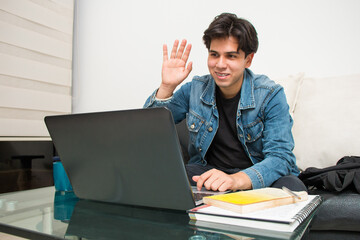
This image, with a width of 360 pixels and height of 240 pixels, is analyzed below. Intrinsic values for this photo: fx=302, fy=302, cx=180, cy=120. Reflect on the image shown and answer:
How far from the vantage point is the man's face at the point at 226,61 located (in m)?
1.18

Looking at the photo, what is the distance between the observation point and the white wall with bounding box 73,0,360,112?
5.41ft

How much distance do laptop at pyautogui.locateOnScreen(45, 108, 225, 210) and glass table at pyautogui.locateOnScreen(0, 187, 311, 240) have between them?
33 mm

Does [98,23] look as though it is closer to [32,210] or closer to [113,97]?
[113,97]

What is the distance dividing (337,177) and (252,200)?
26.8 inches

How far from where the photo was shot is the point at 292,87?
5.06 feet

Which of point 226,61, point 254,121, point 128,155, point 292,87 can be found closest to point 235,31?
point 226,61

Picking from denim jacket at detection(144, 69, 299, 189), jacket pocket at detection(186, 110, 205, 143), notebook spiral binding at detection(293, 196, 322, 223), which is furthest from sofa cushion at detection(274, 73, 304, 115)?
notebook spiral binding at detection(293, 196, 322, 223)

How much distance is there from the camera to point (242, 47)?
1.18m

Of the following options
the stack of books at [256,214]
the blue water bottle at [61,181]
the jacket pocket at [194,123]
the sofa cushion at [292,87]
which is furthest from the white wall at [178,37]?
the stack of books at [256,214]

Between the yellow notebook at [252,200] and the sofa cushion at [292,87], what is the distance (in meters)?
0.96

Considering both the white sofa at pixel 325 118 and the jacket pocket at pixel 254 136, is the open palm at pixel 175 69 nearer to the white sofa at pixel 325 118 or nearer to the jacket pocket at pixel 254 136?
the jacket pocket at pixel 254 136

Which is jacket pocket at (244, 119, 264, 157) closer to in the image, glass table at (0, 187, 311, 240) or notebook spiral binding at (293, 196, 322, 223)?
notebook spiral binding at (293, 196, 322, 223)

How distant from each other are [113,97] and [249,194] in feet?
6.10

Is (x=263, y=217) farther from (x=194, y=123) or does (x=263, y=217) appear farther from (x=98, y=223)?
(x=194, y=123)
